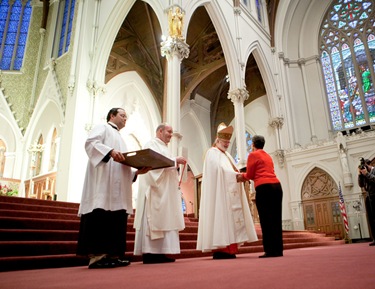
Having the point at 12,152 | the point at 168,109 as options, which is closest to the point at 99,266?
the point at 168,109

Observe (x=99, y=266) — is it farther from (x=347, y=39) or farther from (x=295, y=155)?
(x=347, y=39)

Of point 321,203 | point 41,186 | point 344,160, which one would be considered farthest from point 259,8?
point 41,186

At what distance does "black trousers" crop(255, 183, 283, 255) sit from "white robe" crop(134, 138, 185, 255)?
0.95 metres

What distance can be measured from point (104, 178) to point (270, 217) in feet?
6.39

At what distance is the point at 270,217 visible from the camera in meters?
3.85

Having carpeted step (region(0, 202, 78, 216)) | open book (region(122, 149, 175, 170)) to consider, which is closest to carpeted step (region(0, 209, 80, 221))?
carpeted step (region(0, 202, 78, 216))

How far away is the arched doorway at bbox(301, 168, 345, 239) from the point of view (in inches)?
507

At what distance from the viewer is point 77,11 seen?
12570 millimetres

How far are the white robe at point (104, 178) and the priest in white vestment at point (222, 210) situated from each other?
3.73ft

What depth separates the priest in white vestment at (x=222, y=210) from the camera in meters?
3.90

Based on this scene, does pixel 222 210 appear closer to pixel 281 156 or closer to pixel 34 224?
pixel 34 224

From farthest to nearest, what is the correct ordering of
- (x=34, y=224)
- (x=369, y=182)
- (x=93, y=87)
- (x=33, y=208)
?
(x=93, y=87), (x=33, y=208), (x=369, y=182), (x=34, y=224)

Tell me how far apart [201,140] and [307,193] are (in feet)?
23.5

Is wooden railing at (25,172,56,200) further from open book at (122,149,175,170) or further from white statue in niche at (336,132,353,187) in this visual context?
white statue in niche at (336,132,353,187)
